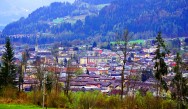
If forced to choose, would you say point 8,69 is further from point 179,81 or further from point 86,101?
point 86,101

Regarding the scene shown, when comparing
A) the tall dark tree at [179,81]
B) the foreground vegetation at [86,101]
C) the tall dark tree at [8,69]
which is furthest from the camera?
the tall dark tree at [8,69]

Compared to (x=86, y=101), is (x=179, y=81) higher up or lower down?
higher up

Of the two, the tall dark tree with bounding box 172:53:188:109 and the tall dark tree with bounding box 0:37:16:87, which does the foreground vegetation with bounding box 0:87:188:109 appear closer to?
the tall dark tree with bounding box 172:53:188:109

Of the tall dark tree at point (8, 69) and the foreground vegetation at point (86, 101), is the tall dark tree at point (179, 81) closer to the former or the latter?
the foreground vegetation at point (86, 101)

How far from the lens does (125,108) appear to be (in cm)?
2866

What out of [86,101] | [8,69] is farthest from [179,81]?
[8,69]

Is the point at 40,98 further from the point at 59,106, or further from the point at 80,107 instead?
the point at 80,107

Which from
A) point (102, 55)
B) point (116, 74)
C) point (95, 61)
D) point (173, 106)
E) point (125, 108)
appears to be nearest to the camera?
point (125, 108)

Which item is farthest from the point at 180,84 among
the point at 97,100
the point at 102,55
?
the point at 102,55

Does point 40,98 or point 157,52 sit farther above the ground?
point 157,52

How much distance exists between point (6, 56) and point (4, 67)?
2024mm

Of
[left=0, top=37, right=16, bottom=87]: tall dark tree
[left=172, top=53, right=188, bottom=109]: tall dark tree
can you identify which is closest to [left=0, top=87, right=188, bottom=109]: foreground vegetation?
[left=172, top=53, right=188, bottom=109]: tall dark tree

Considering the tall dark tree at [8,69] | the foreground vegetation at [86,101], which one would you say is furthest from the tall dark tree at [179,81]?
the tall dark tree at [8,69]

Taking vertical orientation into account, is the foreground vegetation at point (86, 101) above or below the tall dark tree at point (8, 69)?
below
